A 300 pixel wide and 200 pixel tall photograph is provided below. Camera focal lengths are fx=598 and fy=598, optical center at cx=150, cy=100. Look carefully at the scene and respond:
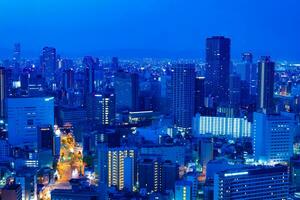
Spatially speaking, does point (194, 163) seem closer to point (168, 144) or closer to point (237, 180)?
point (168, 144)

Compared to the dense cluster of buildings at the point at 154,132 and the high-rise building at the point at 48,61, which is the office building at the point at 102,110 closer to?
the dense cluster of buildings at the point at 154,132

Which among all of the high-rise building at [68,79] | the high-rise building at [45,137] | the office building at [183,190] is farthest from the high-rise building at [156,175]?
the high-rise building at [68,79]

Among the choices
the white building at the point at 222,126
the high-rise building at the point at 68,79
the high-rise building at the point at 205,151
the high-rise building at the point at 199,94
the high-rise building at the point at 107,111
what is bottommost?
the high-rise building at the point at 205,151

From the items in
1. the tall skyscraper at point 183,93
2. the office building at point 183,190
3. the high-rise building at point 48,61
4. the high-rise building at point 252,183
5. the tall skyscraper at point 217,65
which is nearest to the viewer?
the high-rise building at point 252,183

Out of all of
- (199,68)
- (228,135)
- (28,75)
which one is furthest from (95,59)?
(228,135)

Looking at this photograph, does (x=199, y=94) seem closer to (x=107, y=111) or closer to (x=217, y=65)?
(x=107, y=111)

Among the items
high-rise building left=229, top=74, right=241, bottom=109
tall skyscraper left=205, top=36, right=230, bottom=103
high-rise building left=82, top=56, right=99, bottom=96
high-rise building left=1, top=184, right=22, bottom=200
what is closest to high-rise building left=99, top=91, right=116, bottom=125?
high-rise building left=82, top=56, right=99, bottom=96

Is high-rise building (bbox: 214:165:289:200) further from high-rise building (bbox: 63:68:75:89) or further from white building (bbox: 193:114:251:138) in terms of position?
high-rise building (bbox: 63:68:75:89)
